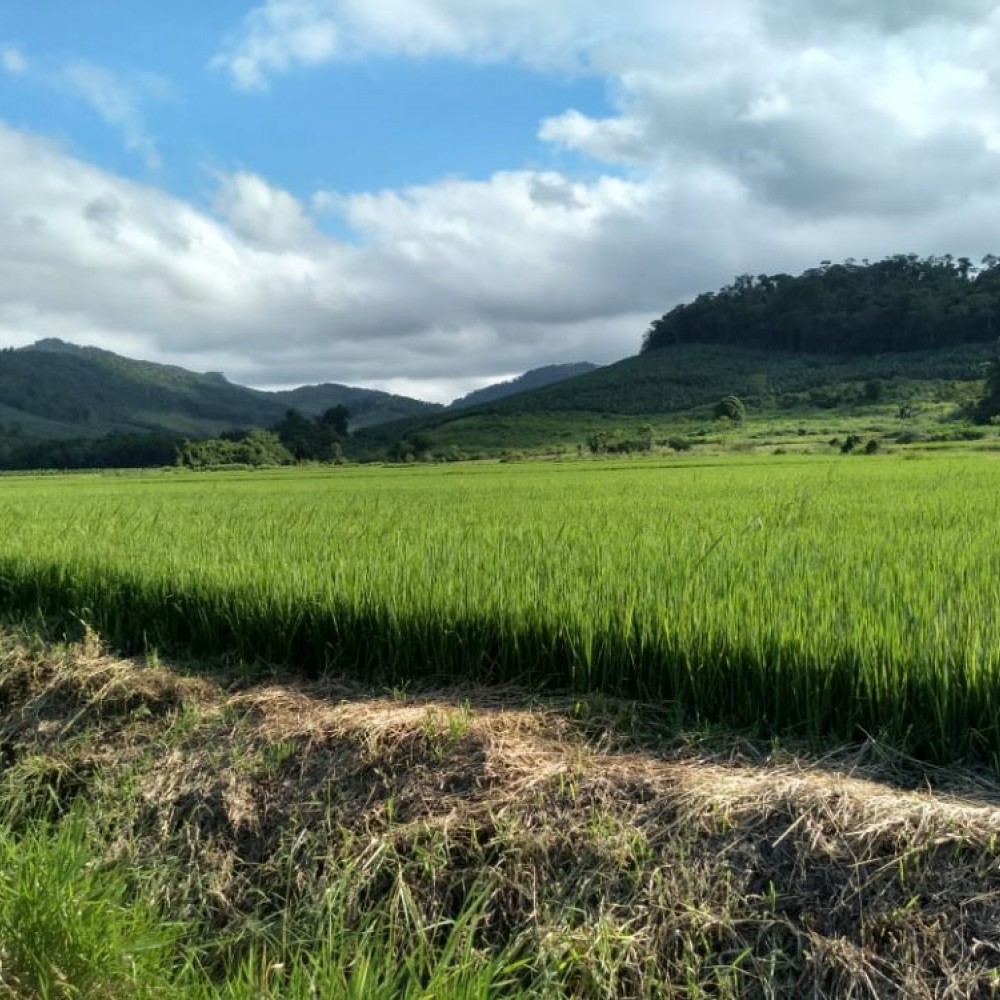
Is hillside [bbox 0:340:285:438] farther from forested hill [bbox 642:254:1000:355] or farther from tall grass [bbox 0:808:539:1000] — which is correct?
tall grass [bbox 0:808:539:1000]

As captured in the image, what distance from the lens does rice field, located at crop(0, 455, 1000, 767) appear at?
102 inches

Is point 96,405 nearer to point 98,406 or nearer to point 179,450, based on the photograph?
point 98,406

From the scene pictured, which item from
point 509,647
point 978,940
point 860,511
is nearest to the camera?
point 978,940

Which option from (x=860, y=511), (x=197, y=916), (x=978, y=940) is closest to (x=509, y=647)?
(x=197, y=916)

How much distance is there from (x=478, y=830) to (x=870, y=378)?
270 feet

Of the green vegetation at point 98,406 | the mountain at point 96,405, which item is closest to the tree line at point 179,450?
the green vegetation at point 98,406

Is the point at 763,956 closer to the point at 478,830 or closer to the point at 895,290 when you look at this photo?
the point at 478,830

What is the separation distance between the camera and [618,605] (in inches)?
127

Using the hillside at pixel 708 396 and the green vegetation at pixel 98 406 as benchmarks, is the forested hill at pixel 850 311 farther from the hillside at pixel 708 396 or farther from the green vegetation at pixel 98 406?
the green vegetation at pixel 98 406

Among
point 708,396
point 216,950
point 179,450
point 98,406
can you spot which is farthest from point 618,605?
point 98,406

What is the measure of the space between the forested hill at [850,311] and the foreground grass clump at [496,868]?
96.2 m

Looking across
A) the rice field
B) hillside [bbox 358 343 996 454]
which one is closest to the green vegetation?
hillside [bbox 358 343 996 454]

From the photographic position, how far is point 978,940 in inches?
73.8

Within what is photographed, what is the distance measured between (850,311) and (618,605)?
10483 centimetres
